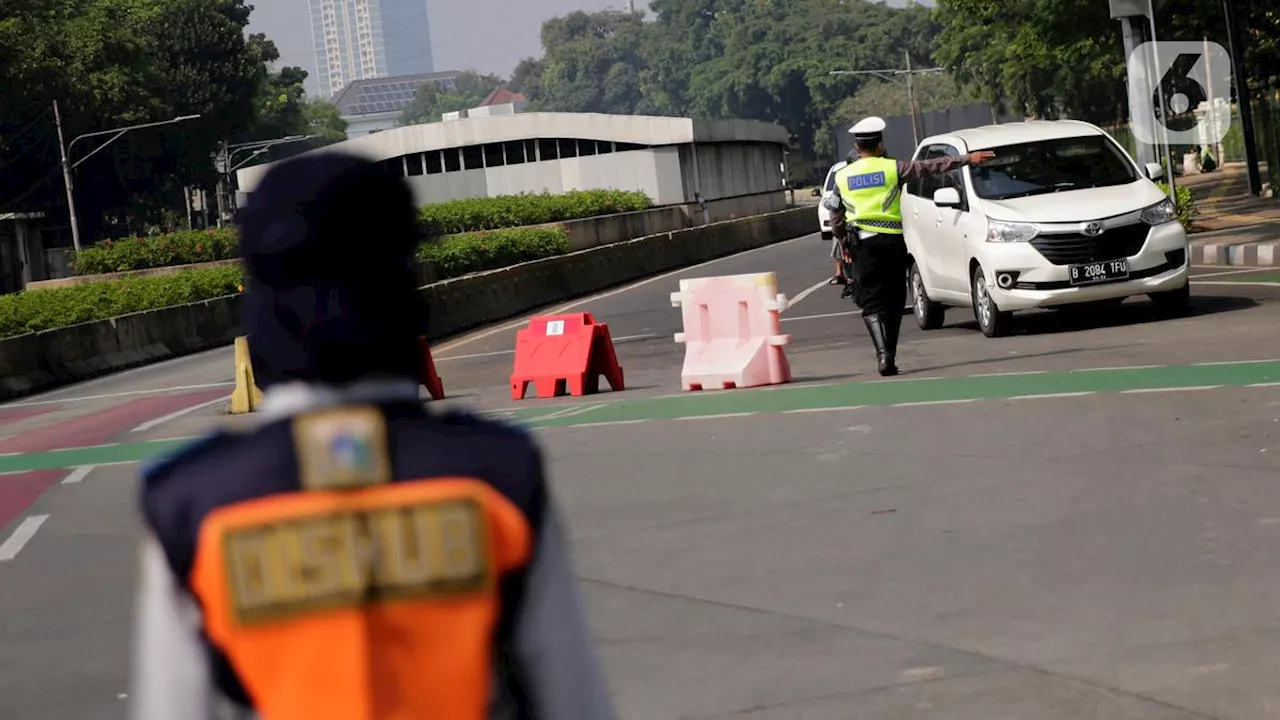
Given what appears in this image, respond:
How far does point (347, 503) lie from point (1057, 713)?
416 centimetres

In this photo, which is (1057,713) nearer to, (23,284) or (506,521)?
(506,521)

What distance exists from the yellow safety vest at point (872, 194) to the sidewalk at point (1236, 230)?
9933mm

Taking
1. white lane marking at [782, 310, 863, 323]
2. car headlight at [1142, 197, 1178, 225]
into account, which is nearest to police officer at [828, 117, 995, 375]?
car headlight at [1142, 197, 1178, 225]

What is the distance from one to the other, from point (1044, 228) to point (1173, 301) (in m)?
1.62

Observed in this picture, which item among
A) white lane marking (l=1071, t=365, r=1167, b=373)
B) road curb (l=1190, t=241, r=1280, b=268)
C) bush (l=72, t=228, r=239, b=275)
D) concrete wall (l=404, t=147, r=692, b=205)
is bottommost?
white lane marking (l=1071, t=365, r=1167, b=373)

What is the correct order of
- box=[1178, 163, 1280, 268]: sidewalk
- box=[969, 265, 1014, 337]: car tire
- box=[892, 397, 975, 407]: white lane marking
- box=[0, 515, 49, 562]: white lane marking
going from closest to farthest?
1. box=[0, 515, 49, 562]: white lane marking
2. box=[892, 397, 975, 407]: white lane marking
3. box=[969, 265, 1014, 337]: car tire
4. box=[1178, 163, 1280, 268]: sidewalk

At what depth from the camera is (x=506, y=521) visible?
2.44m

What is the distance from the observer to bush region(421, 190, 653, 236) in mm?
60312

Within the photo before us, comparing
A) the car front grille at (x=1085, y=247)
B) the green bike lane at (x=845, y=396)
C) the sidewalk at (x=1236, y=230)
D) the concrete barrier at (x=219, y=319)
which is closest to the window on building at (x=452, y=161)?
the concrete barrier at (x=219, y=319)

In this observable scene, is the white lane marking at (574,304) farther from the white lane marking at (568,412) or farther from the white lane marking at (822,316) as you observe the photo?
the white lane marking at (568,412)

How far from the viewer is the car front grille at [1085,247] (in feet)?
58.5

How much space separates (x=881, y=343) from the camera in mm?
16000

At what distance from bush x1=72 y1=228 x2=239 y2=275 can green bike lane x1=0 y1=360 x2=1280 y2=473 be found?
4199cm

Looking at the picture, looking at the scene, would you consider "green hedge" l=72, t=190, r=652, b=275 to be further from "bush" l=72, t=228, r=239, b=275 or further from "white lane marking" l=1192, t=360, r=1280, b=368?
"white lane marking" l=1192, t=360, r=1280, b=368
